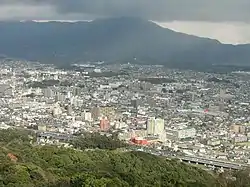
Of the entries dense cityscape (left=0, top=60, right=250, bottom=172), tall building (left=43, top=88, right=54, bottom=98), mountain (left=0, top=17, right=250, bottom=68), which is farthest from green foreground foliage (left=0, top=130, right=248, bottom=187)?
mountain (left=0, top=17, right=250, bottom=68)

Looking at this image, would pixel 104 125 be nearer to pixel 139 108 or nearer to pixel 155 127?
pixel 155 127

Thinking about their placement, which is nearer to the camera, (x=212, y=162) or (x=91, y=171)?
(x=91, y=171)

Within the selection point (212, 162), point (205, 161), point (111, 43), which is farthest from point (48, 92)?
point (111, 43)

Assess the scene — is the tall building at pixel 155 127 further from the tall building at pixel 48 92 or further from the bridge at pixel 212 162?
the tall building at pixel 48 92

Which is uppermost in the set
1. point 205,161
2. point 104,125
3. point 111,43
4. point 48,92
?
point 111,43

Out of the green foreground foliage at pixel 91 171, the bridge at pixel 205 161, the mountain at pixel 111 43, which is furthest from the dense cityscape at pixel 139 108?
the mountain at pixel 111 43

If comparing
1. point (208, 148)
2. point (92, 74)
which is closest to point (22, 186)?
point (208, 148)

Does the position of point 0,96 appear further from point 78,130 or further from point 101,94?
point 78,130
